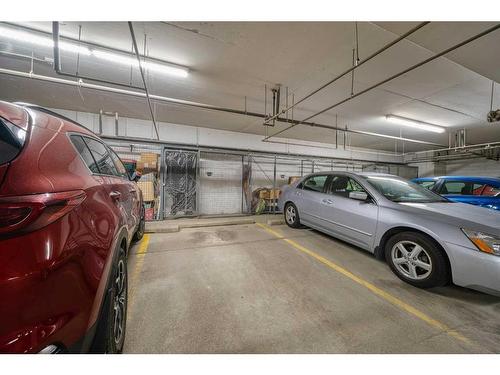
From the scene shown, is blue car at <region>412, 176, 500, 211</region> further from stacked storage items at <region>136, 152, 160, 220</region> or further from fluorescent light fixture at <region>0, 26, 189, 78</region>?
stacked storage items at <region>136, 152, 160, 220</region>

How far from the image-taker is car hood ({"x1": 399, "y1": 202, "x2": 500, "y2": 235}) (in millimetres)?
1896

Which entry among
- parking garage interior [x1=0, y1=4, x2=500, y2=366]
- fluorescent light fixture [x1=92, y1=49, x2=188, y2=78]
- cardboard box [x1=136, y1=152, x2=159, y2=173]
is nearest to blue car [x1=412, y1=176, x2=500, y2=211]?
parking garage interior [x1=0, y1=4, x2=500, y2=366]

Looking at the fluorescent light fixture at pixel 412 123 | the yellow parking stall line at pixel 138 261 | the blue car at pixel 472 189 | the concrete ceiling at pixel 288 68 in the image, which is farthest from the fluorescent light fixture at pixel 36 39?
the blue car at pixel 472 189

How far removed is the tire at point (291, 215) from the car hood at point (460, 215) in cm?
211

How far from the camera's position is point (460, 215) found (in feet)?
7.01

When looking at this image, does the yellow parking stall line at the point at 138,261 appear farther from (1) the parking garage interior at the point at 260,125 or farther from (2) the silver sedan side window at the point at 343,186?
(2) the silver sedan side window at the point at 343,186

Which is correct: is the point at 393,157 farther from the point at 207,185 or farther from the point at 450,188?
the point at 207,185

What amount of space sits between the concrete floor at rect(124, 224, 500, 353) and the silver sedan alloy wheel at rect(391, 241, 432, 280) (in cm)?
16

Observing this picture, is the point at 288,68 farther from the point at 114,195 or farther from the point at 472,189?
the point at 472,189

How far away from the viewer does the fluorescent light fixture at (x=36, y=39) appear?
2566 mm

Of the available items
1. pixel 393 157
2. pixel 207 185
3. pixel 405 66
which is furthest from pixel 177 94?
pixel 393 157

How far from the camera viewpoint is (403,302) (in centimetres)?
188

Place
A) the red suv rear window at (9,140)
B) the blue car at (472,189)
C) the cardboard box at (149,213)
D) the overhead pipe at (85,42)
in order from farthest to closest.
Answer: the cardboard box at (149,213), the blue car at (472,189), the overhead pipe at (85,42), the red suv rear window at (9,140)

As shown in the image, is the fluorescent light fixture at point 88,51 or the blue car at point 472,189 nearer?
the fluorescent light fixture at point 88,51
